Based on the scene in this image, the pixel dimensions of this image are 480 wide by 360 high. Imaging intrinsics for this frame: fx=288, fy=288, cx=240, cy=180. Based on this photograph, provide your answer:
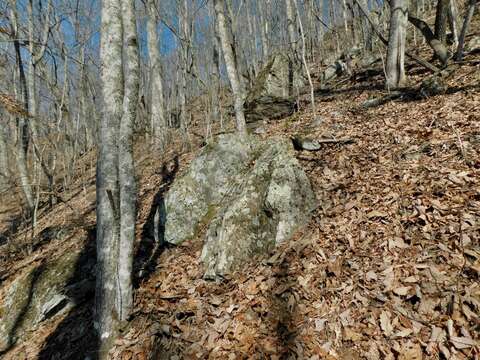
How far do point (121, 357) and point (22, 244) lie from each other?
606 cm

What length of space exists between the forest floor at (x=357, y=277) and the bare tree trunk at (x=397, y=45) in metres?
1.81

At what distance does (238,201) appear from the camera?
4754 mm

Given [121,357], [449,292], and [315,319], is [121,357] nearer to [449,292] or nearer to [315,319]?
[315,319]

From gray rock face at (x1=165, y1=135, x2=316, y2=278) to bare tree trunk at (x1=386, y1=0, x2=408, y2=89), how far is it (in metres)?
3.87

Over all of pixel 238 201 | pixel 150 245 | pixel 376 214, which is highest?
pixel 238 201

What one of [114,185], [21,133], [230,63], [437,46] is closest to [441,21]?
[437,46]

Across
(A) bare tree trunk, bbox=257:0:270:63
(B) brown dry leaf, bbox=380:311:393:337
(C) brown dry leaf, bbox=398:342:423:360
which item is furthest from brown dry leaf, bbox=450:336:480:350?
(A) bare tree trunk, bbox=257:0:270:63

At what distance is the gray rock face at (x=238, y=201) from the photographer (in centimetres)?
433

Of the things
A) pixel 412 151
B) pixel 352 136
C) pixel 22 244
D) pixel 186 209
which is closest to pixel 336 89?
pixel 352 136

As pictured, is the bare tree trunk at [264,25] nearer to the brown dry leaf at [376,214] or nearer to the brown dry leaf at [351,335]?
the brown dry leaf at [376,214]

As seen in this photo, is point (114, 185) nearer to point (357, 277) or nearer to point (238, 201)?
point (238, 201)

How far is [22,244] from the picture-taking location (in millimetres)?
7633

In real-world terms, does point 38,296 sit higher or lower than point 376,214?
lower

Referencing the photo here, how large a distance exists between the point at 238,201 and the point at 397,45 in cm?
613
